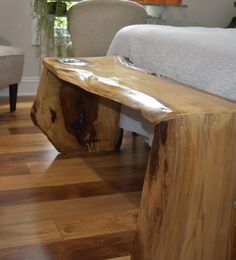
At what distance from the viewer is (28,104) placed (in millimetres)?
3047

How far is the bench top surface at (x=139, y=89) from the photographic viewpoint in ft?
3.17

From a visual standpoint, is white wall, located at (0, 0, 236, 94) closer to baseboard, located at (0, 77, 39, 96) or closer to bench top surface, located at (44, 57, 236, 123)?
baseboard, located at (0, 77, 39, 96)

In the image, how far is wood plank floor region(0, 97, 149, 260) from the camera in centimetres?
123

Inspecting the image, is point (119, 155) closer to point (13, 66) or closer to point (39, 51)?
point (13, 66)

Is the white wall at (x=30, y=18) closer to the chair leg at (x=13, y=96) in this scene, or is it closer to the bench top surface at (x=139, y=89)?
the chair leg at (x=13, y=96)

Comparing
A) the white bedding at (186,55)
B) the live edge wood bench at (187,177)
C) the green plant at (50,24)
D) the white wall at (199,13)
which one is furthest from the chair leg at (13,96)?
the live edge wood bench at (187,177)

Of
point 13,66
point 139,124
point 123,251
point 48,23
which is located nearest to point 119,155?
Answer: point 139,124

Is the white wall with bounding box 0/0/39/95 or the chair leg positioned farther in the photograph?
the white wall with bounding box 0/0/39/95

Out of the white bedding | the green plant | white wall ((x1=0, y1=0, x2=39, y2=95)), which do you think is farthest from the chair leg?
the white bedding

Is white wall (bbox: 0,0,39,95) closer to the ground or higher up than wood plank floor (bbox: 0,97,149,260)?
higher up

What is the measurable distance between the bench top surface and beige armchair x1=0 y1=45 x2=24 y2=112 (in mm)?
925

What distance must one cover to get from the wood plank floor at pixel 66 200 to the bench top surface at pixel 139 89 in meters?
0.45

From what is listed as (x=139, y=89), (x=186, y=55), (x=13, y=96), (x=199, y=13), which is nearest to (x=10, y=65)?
(x=13, y=96)

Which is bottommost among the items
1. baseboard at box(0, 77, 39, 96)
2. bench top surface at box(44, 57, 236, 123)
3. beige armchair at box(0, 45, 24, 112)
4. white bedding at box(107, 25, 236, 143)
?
baseboard at box(0, 77, 39, 96)
